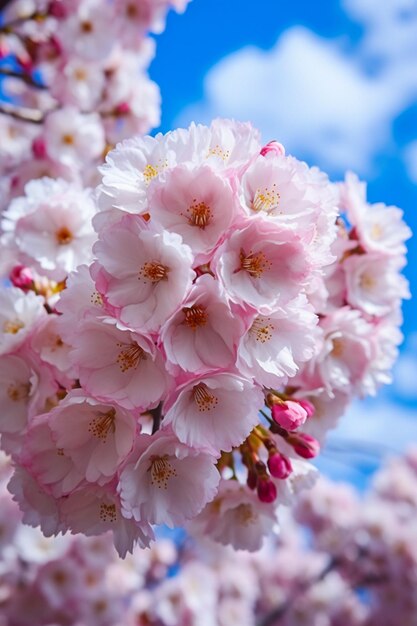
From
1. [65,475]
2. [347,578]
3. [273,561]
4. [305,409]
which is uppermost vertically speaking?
[305,409]

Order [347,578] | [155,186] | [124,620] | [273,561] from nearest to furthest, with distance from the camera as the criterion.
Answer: [155,186] < [124,620] < [347,578] < [273,561]

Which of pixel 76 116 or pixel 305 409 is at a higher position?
pixel 76 116

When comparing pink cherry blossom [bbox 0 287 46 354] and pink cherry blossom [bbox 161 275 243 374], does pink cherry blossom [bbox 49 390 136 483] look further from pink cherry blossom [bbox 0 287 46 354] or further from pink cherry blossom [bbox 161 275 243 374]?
pink cherry blossom [bbox 0 287 46 354]

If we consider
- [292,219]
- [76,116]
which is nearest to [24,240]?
[292,219]

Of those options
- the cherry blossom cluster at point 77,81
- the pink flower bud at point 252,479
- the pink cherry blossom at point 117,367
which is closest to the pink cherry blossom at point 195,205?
the pink cherry blossom at point 117,367

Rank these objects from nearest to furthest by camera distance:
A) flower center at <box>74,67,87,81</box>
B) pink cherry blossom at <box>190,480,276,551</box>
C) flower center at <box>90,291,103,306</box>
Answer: flower center at <box>90,291,103,306</box> → pink cherry blossom at <box>190,480,276,551</box> → flower center at <box>74,67,87,81</box>

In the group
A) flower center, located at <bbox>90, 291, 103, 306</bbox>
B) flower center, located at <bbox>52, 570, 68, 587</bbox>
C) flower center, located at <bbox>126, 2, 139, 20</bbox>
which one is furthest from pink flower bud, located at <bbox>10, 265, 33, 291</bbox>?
flower center, located at <bbox>52, 570, 68, 587</bbox>

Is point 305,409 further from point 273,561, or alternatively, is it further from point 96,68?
point 273,561
